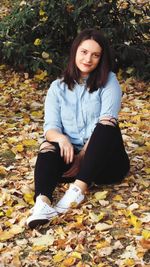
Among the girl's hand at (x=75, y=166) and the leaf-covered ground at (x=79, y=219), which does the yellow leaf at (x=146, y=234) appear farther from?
the girl's hand at (x=75, y=166)

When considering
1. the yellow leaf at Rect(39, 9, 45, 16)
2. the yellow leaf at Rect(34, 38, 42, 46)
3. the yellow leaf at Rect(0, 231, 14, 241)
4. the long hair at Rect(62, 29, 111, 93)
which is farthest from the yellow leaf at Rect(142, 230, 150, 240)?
the yellow leaf at Rect(39, 9, 45, 16)

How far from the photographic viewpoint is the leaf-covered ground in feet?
9.83

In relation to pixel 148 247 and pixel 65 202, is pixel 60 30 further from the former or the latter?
pixel 148 247

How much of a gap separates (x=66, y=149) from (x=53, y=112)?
340 millimetres

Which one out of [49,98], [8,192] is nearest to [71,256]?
[8,192]

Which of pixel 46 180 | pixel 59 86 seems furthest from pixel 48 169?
pixel 59 86

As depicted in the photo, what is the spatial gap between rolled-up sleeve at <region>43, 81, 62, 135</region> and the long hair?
13 cm

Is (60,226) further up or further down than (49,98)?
further down

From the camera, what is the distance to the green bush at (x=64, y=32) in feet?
20.2

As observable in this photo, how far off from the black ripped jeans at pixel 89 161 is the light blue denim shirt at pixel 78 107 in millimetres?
189

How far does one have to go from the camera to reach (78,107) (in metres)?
3.67

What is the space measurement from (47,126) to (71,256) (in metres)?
1.06

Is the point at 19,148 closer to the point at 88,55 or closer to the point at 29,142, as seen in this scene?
the point at 29,142

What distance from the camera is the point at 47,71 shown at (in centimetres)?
635
